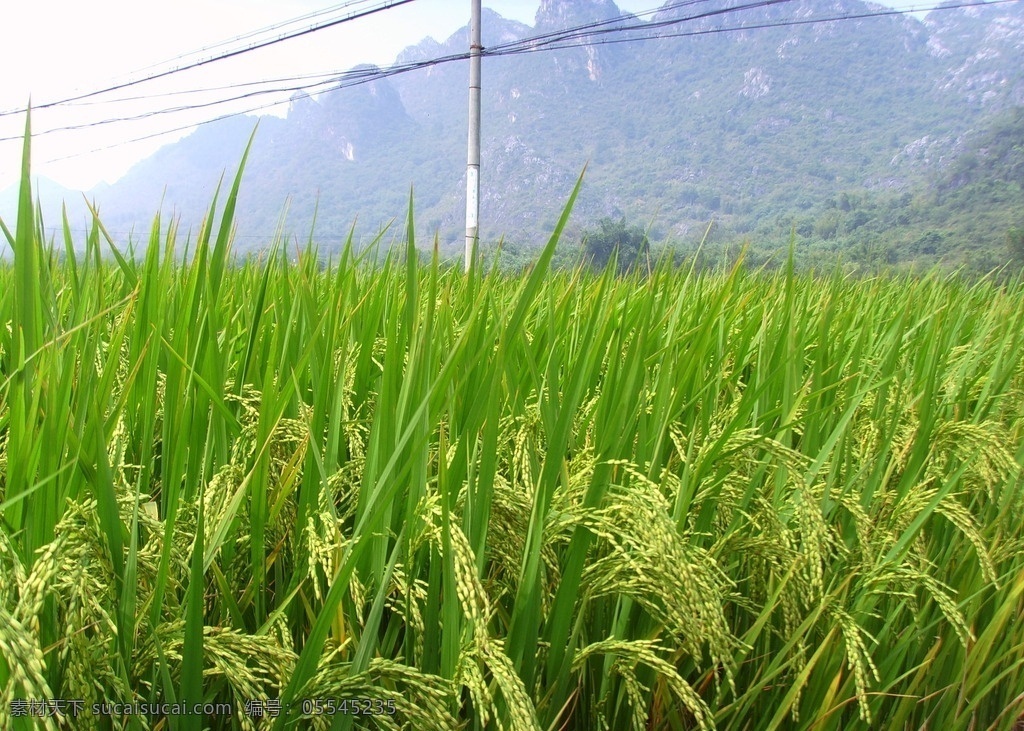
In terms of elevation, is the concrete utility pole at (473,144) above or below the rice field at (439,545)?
above

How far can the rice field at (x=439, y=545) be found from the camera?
62cm

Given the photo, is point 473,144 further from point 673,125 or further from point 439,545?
point 673,125

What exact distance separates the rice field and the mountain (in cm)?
6146

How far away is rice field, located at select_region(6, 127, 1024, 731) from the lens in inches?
24.2

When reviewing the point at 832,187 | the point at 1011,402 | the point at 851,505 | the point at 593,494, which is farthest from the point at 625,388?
the point at 832,187

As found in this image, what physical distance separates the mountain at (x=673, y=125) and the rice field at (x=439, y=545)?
6146 centimetres

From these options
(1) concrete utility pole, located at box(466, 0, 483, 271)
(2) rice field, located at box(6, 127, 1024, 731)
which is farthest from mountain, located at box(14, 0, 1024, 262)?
(2) rice field, located at box(6, 127, 1024, 731)

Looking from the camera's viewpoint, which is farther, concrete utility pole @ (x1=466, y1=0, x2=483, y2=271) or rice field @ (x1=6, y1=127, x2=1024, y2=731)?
concrete utility pole @ (x1=466, y1=0, x2=483, y2=271)

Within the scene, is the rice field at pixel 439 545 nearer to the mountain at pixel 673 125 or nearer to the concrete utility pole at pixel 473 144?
the concrete utility pole at pixel 473 144

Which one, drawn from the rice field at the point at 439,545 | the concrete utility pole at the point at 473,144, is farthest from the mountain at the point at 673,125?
the rice field at the point at 439,545

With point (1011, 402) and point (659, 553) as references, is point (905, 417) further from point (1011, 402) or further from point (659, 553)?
point (659, 553)

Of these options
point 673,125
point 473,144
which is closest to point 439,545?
point 473,144

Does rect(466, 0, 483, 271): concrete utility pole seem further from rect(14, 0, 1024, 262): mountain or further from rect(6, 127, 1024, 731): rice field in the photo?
rect(14, 0, 1024, 262): mountain

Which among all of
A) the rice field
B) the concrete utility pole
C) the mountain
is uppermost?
the mountain
